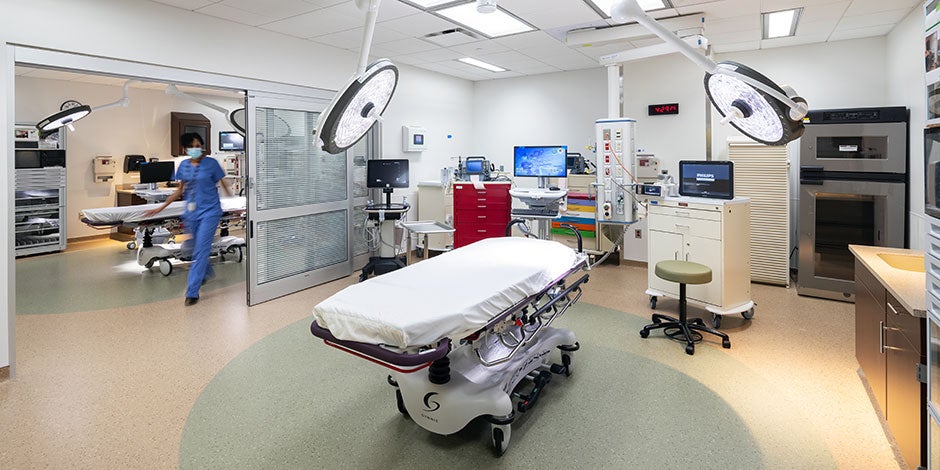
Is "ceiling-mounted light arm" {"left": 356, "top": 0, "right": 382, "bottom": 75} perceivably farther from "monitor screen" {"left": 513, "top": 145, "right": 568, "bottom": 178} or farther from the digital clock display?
the digital clock display

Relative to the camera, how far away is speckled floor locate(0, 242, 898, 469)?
95.3 inches

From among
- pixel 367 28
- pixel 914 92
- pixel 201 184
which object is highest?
pixel 914 92

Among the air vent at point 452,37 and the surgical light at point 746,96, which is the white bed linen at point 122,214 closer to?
the air vent at point 452,37

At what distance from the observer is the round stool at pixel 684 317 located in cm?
365

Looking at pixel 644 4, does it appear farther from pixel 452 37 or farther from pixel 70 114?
pixel 70 114

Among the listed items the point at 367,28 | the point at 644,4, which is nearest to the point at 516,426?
the point at 367,28

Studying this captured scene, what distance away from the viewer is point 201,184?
511cm

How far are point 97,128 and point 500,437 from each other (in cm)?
928

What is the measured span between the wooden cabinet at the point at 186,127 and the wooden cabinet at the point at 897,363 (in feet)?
31.8

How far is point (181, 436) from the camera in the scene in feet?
8.36

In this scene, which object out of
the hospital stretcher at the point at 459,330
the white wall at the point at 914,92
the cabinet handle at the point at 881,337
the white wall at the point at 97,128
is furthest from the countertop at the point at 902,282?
the white wall at the point at 97,128

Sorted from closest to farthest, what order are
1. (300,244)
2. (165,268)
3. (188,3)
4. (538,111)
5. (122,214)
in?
(188,3) < (300,244) < (122,214) < (165,268) < (538,111)

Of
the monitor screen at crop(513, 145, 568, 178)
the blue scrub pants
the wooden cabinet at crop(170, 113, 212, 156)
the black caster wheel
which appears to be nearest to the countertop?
the black caster wheel

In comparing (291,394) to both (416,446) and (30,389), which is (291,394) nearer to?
(416,446)
